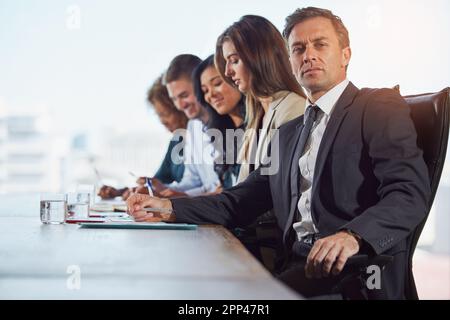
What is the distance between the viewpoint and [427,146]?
5.24 ft

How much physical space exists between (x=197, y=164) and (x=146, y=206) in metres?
2.31

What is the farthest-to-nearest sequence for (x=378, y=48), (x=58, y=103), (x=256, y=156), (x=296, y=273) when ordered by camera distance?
1. (x=58, y=103)
2. (x=378, y=48)
3. (x=256, y=156)
4. (x=296, y=273)

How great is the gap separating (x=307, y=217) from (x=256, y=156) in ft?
3.30

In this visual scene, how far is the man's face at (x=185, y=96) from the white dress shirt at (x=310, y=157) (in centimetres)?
240

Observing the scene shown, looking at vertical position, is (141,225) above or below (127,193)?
above

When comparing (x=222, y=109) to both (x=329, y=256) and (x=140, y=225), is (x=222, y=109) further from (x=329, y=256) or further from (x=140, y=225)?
(x=329, y=256)

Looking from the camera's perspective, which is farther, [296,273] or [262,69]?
[262,69]

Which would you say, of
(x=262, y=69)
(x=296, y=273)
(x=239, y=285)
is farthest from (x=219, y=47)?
(x=239, y=285)

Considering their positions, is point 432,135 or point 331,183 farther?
point 331,183

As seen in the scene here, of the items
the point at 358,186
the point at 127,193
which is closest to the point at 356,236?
the point at 358,186

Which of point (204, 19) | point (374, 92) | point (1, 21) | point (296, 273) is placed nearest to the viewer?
point (296, 273)

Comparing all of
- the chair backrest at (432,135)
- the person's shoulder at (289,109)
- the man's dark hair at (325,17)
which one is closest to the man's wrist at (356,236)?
the chair backrest at (432,135)

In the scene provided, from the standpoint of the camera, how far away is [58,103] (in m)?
7.02

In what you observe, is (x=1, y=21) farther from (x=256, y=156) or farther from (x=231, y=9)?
(x=256, y=156)
